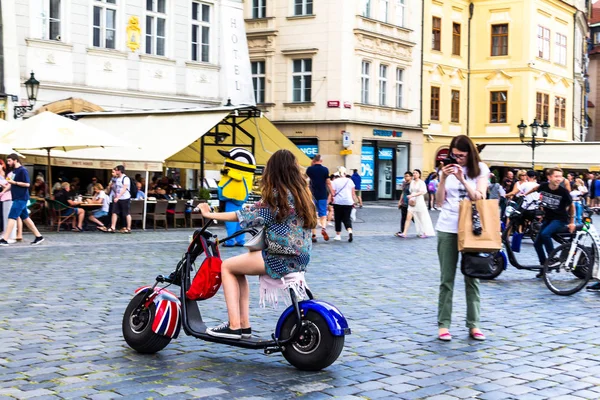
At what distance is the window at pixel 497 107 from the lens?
51188mm

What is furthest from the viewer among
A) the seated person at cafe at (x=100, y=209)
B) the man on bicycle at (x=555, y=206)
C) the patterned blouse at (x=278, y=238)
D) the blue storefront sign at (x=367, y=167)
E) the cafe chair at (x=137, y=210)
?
the blue storefront sign at (x=367, y=167)

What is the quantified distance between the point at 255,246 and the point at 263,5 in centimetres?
3658

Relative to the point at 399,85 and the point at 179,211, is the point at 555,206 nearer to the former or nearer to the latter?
the point at 179,211

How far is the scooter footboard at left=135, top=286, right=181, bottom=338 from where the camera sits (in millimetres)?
6676

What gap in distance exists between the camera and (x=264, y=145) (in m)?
26.3

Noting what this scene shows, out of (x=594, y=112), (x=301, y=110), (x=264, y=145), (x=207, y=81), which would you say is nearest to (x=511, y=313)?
(x=264, y=145)

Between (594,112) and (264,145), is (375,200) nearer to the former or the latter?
(264,145)

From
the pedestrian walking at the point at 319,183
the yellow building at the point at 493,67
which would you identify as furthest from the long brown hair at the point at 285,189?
the yellow building at the point at 493,67

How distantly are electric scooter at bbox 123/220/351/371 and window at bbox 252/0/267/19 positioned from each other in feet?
118

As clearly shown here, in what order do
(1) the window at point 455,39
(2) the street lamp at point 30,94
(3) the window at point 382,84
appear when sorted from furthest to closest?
(1) the window at point 455,39
(3) the window at point 382,84
(2) the street lamp at point 30,94

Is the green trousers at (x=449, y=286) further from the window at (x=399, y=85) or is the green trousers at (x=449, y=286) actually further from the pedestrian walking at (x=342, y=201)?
the window at (x=399, y=85)

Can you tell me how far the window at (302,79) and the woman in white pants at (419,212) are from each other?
2013 cm

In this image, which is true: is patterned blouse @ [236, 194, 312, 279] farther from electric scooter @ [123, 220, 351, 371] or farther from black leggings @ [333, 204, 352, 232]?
black leggings @ [333, 204, 352, 232]

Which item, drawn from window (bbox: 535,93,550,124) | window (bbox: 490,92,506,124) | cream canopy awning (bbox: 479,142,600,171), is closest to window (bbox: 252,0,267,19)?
cream canopy awning (bbox: 479,142,600,171)
